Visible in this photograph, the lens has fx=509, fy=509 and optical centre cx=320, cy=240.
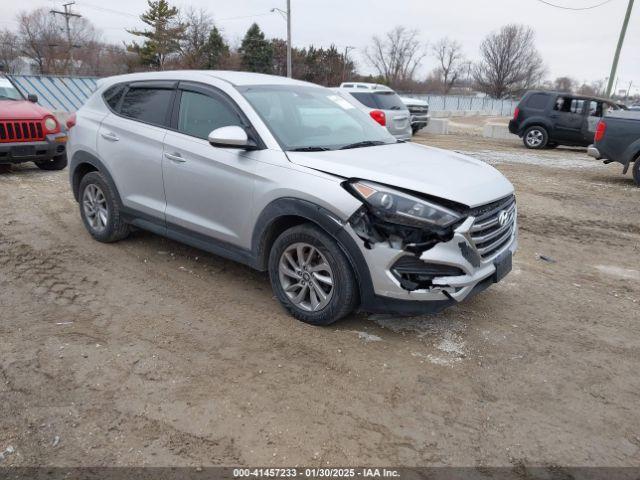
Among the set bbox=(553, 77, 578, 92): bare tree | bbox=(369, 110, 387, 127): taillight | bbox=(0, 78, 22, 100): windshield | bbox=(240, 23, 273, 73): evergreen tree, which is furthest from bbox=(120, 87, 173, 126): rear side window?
bbox=(553, 77, 578, 92): bare tree

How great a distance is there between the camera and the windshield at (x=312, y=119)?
13.3 ft

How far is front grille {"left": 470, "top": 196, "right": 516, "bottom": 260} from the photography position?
3.44m

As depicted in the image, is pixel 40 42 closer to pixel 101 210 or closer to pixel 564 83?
pixel 101 210

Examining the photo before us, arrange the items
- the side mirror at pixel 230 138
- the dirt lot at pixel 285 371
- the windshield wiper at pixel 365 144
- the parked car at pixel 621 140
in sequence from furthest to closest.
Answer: the parked car at pixel 621 140
the windshield wiper at pixel 365 144
the side mirror at pixel 230 138
the dirt lot at pixel 285 371

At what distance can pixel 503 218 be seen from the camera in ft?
12.3

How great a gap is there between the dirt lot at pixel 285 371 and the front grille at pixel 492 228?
66cm

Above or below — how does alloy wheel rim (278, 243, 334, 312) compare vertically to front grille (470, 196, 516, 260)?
below

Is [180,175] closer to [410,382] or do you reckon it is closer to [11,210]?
[410,382]

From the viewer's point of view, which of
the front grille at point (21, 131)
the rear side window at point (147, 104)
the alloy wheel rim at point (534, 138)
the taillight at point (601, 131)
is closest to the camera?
the rear side window at point (147, 104)

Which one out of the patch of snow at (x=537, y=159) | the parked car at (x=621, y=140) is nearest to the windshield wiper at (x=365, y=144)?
the parked car at (x=621, y=140)

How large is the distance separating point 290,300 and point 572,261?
3485mm

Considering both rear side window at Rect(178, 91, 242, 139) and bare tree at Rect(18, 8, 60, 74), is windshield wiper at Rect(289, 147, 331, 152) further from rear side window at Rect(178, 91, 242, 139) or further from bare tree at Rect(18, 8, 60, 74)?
bare tree at Rect(18, 8, 60, 74)

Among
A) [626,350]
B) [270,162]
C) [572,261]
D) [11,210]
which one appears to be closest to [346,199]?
[270,162]

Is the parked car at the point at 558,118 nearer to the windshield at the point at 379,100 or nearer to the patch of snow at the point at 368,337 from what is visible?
the windshield at the point at 379,100
